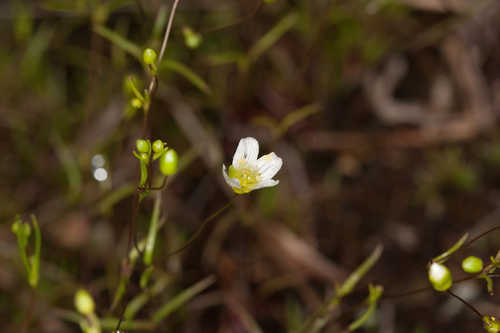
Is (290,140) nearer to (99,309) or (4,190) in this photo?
(99,309)

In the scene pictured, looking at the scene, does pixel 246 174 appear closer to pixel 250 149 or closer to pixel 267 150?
pixel 250 149

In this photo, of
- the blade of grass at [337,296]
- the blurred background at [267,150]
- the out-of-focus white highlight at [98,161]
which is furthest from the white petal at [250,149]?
the out-of-focus white highlight at [98,161]

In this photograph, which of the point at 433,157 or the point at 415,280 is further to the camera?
the point at 433,157

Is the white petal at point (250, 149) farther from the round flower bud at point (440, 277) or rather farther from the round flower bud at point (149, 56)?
the round flower bud at point (440, 277)

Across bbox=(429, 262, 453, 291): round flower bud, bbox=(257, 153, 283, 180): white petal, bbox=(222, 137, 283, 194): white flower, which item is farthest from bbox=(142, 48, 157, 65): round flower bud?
bbox=(429, 262, 453, 291): round flower bud

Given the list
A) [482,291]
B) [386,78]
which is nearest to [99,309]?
[482,291]
